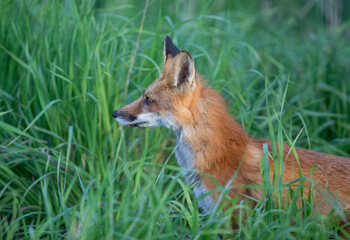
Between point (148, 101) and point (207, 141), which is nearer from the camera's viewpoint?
point (207, 141)

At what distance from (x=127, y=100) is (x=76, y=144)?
0.83 metres

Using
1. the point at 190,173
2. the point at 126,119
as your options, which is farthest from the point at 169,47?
the point at 190,173

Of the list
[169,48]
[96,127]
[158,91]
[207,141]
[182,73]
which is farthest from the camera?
[96,127]

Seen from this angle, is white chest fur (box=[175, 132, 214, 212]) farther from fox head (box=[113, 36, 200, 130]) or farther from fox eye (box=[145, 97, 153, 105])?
fox eye (box=[145, 97, 153, 105])

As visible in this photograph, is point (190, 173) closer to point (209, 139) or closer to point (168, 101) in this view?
point (209, 139)

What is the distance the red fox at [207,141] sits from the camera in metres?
3.81

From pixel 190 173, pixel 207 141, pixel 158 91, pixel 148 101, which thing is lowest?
pixel 190 173

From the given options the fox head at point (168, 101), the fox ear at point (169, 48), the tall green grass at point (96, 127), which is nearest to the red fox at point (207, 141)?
the fox head at point (168, 101)

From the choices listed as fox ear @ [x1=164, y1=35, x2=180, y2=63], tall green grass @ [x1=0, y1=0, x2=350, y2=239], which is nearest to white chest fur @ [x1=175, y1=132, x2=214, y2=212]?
tall green grass @ [x1=0, y1=0, x2=350, y2=239]

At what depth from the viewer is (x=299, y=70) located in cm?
728

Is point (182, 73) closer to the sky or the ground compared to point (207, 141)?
closer to the sky

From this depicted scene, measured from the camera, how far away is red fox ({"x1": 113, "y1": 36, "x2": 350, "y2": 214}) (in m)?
3.81

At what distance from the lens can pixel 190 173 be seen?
4031mm

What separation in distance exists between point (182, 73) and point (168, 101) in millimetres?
283
